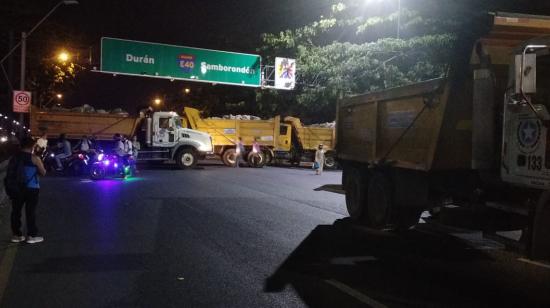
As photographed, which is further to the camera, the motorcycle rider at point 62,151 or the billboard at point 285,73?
the billboard at point 285,73

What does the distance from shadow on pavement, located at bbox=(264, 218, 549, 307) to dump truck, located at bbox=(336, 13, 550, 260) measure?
0.54 metres

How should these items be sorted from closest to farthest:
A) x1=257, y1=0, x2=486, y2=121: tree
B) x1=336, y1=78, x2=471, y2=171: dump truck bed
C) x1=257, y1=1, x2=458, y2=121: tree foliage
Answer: x1=336, y1=78, x2=471, y2=171: dump truck bed, x1=257, y1=0, x2=486, y2=121: tree, x1=257, y1=1, x2=458, y2=121: tree foliage

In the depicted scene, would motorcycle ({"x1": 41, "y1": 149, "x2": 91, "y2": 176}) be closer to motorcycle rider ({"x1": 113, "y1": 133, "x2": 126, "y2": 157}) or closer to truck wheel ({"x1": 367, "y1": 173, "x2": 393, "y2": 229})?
motorcycle rider ({"x1": 113, "y1": 133, "x2": 126, "y2": 157})

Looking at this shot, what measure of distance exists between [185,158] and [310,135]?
9.64 m

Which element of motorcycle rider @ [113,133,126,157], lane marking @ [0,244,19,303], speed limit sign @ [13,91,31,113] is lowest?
lane marking @ [0,244,19,303]

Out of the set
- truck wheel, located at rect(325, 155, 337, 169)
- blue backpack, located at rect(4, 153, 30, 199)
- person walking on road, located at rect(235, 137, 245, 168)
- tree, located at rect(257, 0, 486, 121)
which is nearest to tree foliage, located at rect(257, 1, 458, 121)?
tree, located at rect(257, 0, 486, 121)

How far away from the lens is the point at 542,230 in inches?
229

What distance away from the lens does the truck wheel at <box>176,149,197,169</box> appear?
84.6 ft

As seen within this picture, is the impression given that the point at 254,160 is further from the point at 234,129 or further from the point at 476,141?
the point at 476,141

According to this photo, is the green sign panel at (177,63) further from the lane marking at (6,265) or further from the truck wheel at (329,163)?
the lane marking at (6,265)

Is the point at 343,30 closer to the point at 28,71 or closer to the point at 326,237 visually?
the point at 28,71

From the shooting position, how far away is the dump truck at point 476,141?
615 cm

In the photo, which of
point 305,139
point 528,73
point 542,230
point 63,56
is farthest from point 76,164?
point 542,230

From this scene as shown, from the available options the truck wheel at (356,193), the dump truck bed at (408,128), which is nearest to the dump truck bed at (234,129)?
the dump truck bed at (408,128)
